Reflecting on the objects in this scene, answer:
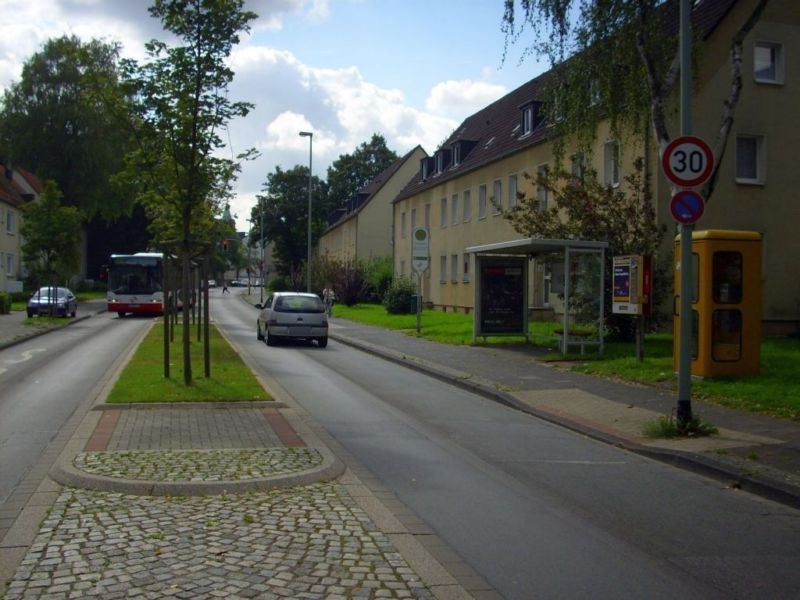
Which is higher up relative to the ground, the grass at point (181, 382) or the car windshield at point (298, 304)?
the car windshield at point (298, 304)

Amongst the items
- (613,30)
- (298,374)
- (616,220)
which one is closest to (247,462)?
(298,374)

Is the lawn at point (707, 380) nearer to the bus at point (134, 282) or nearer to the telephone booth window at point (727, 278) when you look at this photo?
the telephone booth window at point (727, 278)

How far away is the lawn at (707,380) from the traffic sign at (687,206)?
3.24 metres

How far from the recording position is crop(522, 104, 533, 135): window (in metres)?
37.7

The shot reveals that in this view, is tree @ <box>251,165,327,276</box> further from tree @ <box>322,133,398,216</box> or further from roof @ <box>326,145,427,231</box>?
roof @ <box>326,145,427,231</box>

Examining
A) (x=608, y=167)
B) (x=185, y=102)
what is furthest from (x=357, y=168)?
(x=185, y=102)

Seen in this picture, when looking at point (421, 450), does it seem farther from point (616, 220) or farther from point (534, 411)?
point (616, 220)

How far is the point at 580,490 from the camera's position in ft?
25.8

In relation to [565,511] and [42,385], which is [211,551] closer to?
[565,511]

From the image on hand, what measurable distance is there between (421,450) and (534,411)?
12.6ft

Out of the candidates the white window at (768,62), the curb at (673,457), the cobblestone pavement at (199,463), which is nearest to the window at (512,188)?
the white window at (768,62)

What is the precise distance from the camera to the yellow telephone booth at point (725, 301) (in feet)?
46.4

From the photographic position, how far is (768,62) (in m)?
27.7

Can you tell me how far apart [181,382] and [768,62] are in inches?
878
